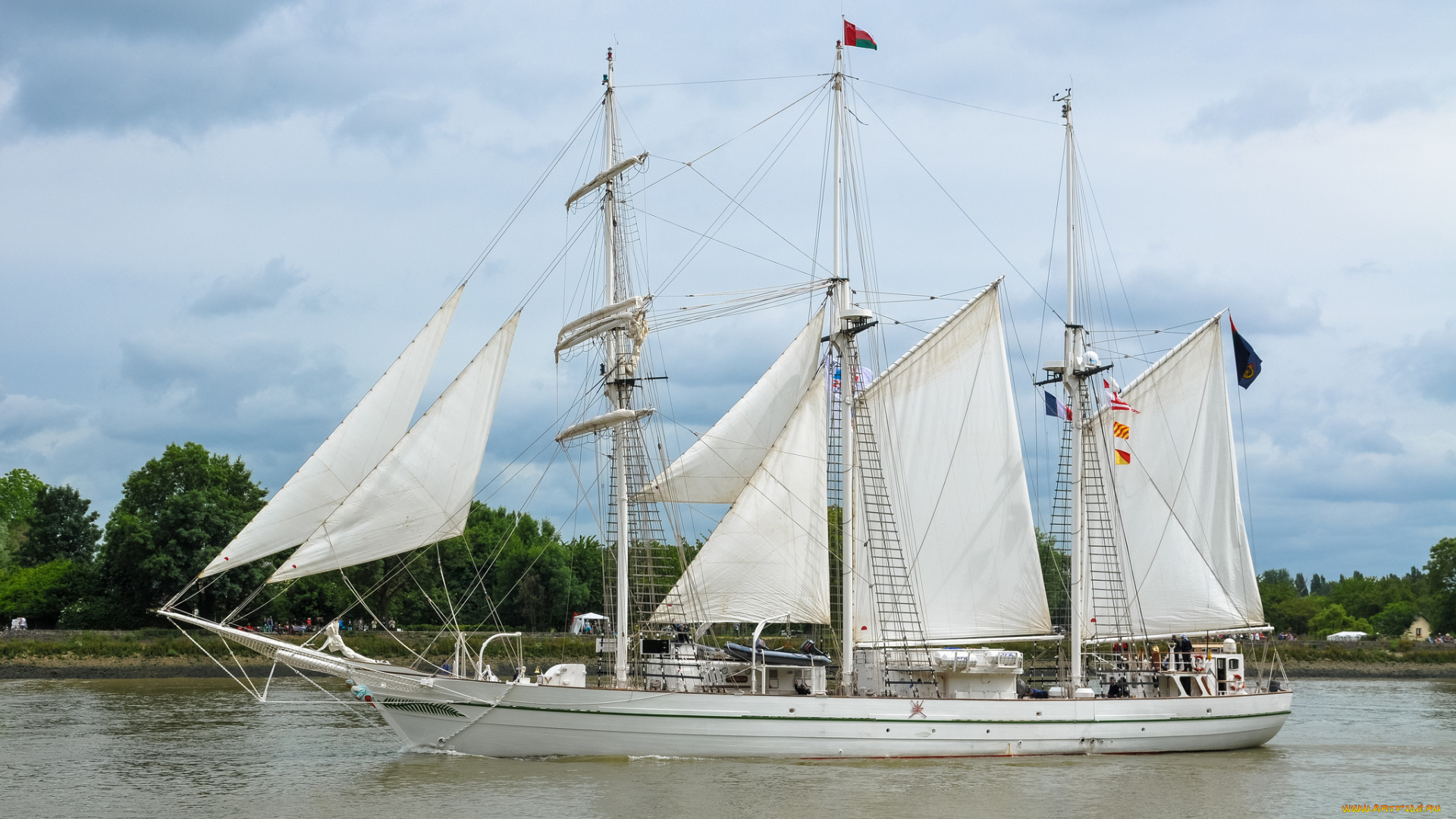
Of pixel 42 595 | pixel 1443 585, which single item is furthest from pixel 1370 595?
pixel 42 595

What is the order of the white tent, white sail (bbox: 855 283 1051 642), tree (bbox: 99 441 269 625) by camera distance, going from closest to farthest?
white sail (bbox: 855 283 1051 642) < tree (bbox: 99 441 269 625) < the white tent

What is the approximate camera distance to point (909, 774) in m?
33.3

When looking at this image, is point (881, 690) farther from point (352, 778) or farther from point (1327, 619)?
point (1327, 619)

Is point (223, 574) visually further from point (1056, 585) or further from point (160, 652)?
point (1056, 585)

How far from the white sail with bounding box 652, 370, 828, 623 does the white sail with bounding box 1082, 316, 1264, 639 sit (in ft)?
38.2

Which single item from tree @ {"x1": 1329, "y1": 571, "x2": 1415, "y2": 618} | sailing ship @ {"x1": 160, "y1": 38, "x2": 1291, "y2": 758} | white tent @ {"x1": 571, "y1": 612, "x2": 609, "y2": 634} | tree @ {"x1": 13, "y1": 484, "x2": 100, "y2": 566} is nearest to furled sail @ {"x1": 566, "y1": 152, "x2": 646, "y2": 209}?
sailing ship @ {"x1": 160, "y1": 38, "x2": 1291, "y2": 758}

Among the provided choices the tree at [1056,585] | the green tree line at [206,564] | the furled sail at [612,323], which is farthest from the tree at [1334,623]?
the furled sail at [612,323]

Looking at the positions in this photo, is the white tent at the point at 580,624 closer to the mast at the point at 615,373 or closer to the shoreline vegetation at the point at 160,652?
the shoreline vegetation at the point at 160,652

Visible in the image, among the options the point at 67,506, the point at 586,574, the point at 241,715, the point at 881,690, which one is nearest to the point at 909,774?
the point at 881,690

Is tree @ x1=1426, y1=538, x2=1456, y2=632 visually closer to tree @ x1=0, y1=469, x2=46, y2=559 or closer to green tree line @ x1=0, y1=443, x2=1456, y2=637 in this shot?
green tree line @ x1=0, y1=443, x2=1456, y2=637

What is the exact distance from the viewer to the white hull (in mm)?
33625

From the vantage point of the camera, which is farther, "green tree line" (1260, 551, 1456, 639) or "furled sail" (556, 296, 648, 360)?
"green tree line" (1260, 551, 1456, 639)

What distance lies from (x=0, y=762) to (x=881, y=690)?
24770 mm

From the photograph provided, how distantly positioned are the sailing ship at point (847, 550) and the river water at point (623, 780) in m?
1.33
